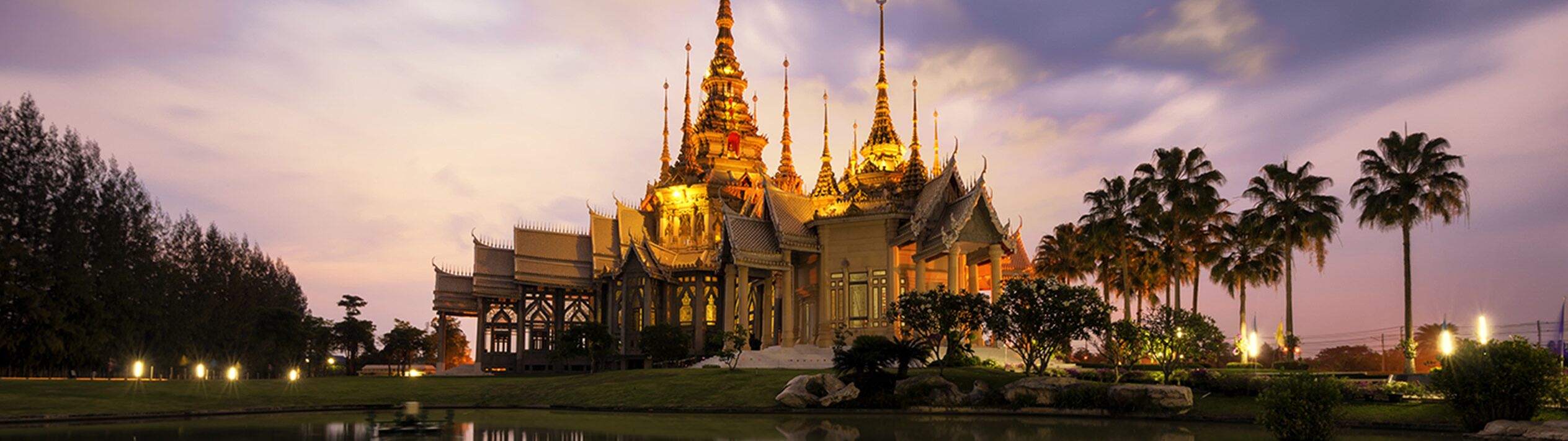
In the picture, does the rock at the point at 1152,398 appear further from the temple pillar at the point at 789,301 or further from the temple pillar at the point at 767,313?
the temple pillar at the point at 767,313

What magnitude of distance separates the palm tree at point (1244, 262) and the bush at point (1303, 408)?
2247 centimetres

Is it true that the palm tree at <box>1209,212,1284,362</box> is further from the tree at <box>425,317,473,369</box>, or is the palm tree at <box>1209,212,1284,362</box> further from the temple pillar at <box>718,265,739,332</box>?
the tree at <box>425,317,473,369</box>

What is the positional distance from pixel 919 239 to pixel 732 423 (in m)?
21.7

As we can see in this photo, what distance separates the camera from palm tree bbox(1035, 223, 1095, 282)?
5403 cm

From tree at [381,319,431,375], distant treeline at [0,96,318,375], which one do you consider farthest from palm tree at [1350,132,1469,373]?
tree at [381,319,431,375]

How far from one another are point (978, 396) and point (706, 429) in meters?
9.87

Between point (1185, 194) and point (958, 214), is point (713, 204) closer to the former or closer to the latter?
point (958, 214)

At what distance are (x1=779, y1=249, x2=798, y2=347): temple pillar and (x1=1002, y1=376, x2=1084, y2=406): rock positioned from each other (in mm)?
22185

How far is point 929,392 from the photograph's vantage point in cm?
3288

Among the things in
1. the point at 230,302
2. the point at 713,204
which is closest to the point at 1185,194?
the point at 713,204

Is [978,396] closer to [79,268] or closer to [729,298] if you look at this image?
[729,298]

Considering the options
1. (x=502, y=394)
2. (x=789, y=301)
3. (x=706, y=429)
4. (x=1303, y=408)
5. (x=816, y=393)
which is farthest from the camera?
(x=789, y=301)

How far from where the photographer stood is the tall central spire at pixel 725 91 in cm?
7919

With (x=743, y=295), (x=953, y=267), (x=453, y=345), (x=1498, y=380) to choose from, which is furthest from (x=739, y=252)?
(x=453, y=345)
